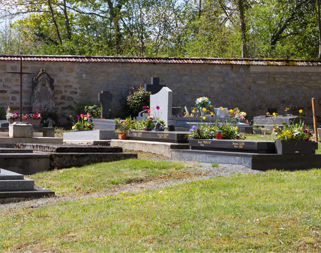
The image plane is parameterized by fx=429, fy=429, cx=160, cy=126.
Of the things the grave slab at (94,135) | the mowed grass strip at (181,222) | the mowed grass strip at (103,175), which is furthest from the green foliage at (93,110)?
the mowed grass strip at (181,222)

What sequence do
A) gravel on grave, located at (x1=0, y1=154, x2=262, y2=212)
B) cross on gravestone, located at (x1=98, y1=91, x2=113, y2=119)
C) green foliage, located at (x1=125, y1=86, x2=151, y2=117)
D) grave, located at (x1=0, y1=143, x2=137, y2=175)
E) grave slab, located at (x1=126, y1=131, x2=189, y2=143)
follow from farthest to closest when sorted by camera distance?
green foliage, located at (x1=125, y1=86, x2=151, y2=117), cross on gravestone, located at (x1=98, y1=91, x2=113, y2=119), grave slab, located at (x1=126, y1=131, x2=189, y2=143), grave, located at (x1=0, y1=143, x2=137, y2=175), gravel on grave, located at (x1=0, y1=154, x2=262, y2=212)

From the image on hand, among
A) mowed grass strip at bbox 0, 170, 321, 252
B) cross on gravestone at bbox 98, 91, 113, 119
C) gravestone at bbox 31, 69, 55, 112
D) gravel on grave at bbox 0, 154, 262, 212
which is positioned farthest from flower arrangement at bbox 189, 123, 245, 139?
gravestone at bbox 31, 69, 55, 112

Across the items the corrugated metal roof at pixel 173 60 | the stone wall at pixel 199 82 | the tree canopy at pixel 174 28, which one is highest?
the tree canopy at pixel 174 28

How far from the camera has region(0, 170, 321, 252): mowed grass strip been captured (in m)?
3.98

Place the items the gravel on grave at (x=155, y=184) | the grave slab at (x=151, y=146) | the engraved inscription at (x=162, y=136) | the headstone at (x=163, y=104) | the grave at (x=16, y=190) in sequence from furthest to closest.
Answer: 1. the headstone at (x=163, y=104)
2. the engraved inscription at (x=162, y=136)
3. the grave slab at (x=151, y=146)
4. the grave at (x=16, y=190)
5. the gravel on grave at (x=155, y=184)

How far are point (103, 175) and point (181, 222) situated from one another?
3740 millimetres

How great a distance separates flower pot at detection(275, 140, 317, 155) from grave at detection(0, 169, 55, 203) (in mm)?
4346

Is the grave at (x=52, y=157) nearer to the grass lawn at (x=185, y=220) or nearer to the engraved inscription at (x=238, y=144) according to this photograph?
the grass lawn at (x=185, y=220)

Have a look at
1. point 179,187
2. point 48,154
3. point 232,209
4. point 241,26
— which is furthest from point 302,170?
point 241,26

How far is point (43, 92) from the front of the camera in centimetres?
1964

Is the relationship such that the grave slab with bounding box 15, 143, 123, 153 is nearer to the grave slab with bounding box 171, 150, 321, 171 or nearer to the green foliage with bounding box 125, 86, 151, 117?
the grave slab with bounding box 171, 150, 321, 171

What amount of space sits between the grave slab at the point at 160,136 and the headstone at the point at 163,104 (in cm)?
175

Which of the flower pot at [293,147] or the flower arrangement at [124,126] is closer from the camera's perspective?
the flower pot at [293,147]

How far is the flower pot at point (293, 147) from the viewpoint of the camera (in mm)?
8312
